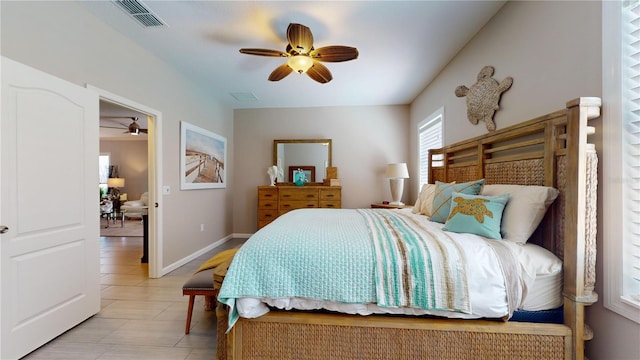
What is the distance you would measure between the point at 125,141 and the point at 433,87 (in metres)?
9.19

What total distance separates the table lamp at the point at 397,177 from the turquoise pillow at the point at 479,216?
2.64m

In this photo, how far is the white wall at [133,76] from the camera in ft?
5.76

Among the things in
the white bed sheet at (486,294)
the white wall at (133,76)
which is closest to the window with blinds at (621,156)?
the white bed sheet at (486,294)

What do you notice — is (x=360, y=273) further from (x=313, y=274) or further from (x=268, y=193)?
(x=268, y=193)

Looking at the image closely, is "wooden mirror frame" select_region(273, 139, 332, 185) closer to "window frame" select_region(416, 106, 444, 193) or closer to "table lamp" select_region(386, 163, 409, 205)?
"table lamp" select_region(386, 163, 409, 205)

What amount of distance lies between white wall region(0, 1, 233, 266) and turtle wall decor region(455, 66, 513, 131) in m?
3.44

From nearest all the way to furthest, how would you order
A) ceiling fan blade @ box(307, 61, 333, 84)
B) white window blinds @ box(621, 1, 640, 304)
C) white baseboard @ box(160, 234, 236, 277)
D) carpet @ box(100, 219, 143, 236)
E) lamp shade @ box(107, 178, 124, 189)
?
1. white window blinds @ box(621, 1, 640, 304)
2. ceiling fan blade @ box(307, 61, 333, 84)
3. white baseboard @ box(160, 234, 236, 277)
4. carpet @ box(100, 219, 143, 236)
5. lamp shade @ box(107, 178, 124, 189)

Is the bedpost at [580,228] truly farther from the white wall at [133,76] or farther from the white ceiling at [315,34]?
the white wall at [133,76]

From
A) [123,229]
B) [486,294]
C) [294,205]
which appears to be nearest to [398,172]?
[294,205]

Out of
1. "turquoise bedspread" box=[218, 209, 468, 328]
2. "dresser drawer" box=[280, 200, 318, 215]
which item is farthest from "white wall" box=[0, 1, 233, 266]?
"turquoise bedspread" box=[218, 209, 468, 328]

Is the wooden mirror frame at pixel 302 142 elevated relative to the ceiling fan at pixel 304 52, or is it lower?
lower

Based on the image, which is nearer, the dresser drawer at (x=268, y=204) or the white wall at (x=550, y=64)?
the white wall at (x=550, y=64)

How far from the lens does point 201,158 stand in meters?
3.95

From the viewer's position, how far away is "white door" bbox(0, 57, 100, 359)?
1566 mm
